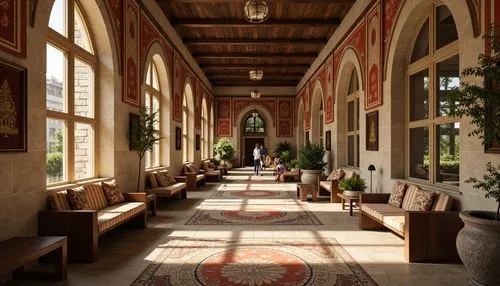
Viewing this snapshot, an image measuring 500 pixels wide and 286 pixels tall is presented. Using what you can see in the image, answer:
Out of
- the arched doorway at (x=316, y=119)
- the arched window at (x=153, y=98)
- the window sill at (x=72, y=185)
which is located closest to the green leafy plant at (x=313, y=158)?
the arched doorway at (x=316, y=119)

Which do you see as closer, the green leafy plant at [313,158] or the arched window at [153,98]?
the arched window at [153,98]

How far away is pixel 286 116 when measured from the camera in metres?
20.2

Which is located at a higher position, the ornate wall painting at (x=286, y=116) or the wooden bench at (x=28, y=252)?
the ornate wall painting at (x=286, y=116)

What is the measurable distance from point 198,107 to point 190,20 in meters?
5.46

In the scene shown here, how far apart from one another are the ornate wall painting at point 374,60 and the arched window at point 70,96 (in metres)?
5.07

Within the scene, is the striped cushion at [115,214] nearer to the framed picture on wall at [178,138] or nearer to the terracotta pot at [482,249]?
the terracotta pot at [482,249]

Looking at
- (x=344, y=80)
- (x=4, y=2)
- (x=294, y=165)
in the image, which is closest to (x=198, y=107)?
(x=294, y=165)

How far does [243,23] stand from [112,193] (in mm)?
5711

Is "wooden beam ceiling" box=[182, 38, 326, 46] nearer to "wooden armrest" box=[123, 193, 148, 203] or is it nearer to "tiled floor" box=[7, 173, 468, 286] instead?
"tiled floor" box=[7, 173, 468, 286]

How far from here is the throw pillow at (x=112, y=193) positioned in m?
5.45

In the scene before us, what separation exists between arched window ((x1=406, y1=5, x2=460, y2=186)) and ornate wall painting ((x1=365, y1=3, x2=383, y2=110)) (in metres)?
0.74

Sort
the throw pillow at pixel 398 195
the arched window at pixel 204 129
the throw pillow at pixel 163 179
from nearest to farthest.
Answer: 1. the throw pillow at pixel 398 195
2. the throw pillow at pixel 163 179
3. the arched window at pixel 204 129

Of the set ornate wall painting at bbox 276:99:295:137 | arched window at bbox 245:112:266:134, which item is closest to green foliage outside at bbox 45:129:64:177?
ornate wall painting at bbox 276:99:295:137

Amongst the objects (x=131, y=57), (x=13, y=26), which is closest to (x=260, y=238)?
(x=13, y=26)
